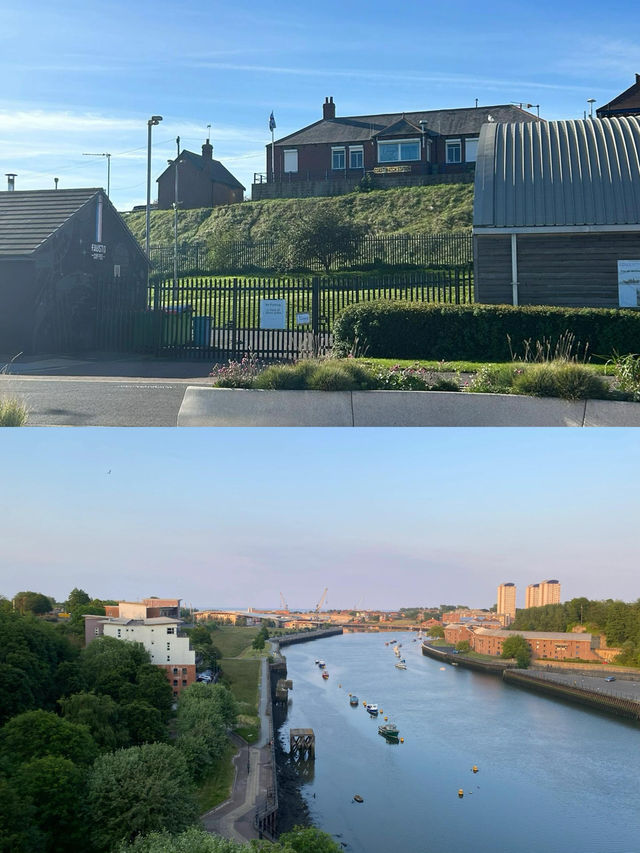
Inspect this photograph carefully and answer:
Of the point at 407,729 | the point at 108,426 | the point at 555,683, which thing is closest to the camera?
the point at 108,426

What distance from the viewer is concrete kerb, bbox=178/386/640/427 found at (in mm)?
11570

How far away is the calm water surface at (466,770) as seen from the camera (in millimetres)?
44281

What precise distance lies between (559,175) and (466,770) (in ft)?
140

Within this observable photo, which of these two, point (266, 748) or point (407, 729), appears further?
point (407, 729)

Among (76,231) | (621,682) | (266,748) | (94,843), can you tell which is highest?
(76,231)

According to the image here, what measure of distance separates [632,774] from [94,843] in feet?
127

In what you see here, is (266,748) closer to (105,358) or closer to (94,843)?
(94,843)

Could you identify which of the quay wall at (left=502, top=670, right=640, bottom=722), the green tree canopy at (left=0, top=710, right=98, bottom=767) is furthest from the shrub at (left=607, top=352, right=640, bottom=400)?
the quay wall at (left=502, top=670, right=640, bottom=722)

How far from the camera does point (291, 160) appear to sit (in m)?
59.7

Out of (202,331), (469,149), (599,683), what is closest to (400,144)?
(469,149)

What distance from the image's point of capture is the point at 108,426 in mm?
12469

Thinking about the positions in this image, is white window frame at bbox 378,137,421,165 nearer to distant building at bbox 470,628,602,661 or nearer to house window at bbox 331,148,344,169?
house window at bbox 331,148,344,169

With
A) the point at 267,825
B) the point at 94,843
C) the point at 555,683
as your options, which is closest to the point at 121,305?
the point at 94,843

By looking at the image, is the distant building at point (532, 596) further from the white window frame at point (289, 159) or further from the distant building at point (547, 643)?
the white window frame at point (289, 159)
